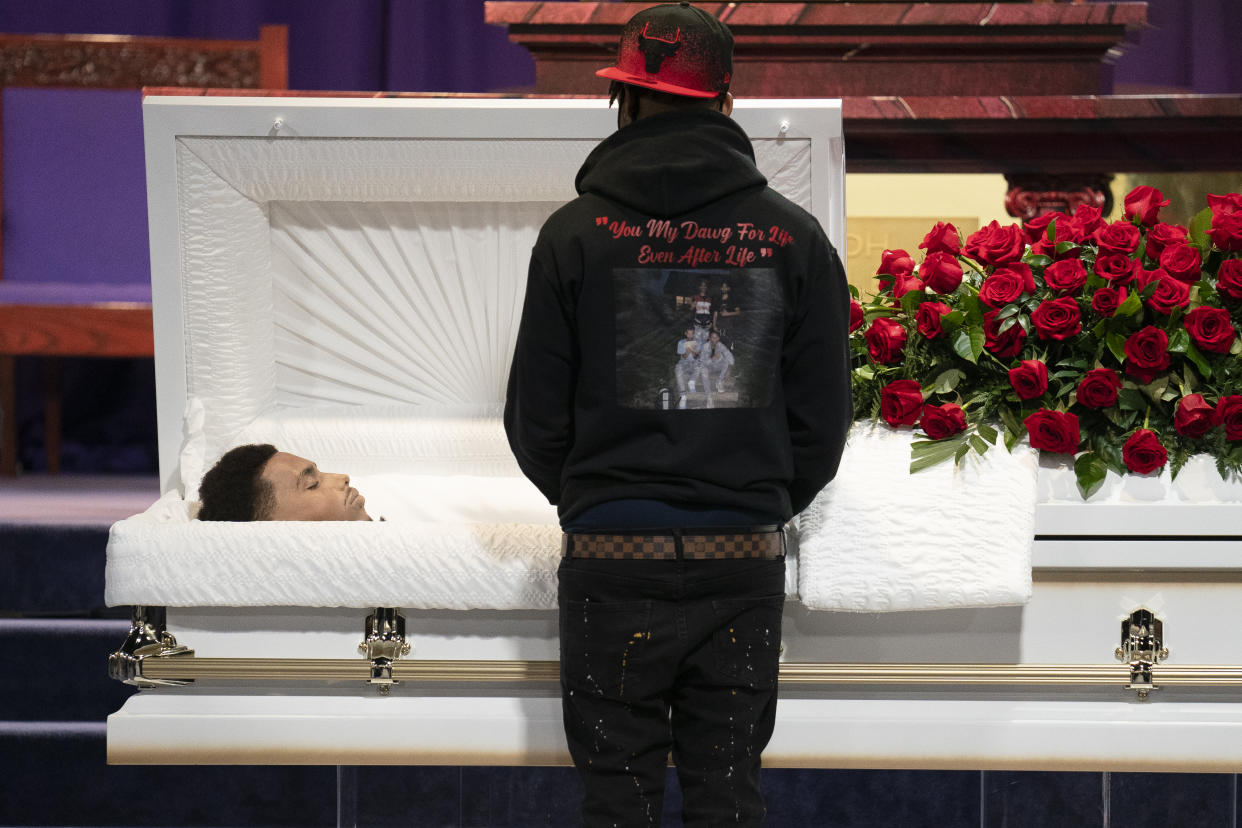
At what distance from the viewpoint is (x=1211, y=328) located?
1.64 metres

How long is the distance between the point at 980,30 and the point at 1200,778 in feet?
4.76

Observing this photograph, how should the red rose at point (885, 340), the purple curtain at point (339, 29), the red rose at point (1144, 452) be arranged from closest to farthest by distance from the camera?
the red rose at point (1144, 452) → the red rose at point (885, 340) → the purple curtain at point (339, 29)

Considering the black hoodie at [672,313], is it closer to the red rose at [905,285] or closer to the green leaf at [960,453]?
the green leaf at [960,453]

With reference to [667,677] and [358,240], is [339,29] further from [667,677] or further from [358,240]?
[667,677]

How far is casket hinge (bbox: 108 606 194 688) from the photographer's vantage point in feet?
5.48

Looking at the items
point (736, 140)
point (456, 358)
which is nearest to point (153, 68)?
point (456, 358)

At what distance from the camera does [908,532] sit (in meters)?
1.59

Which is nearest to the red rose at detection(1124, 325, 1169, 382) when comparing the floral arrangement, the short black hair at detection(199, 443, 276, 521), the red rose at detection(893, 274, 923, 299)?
the floral arrangement

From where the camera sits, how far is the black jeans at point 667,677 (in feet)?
4.32

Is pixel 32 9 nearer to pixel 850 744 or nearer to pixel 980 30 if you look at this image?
pixel 980 30

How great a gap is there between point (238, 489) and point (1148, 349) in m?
1.43

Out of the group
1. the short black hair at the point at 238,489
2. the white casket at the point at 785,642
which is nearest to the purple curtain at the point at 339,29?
the white casket at the point at 785,642

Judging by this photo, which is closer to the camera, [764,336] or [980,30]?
[764,336]

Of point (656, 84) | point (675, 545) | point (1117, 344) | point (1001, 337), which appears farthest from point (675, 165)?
point (1117, 344)
